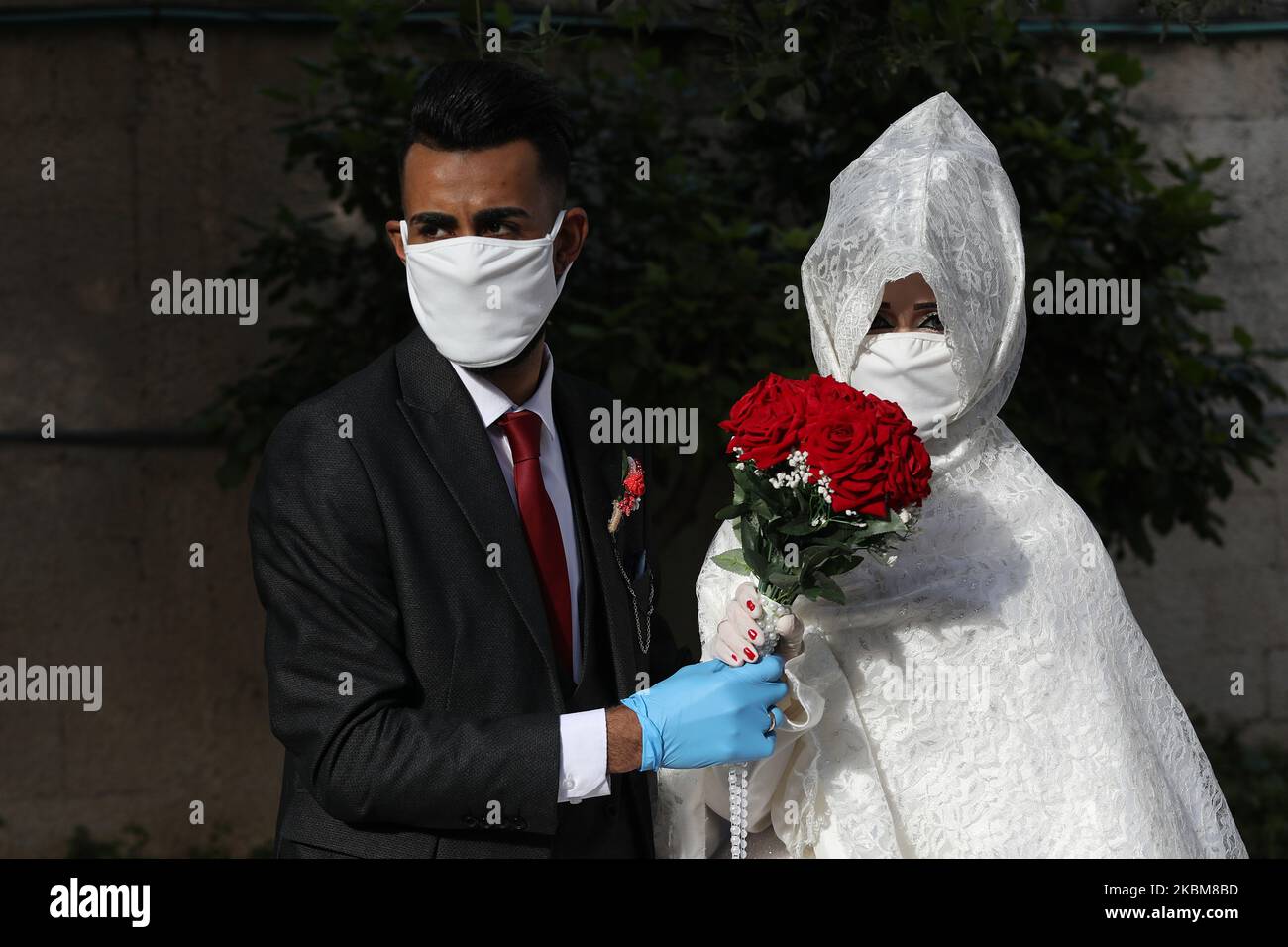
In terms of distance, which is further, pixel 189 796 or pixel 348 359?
pixel 189 796

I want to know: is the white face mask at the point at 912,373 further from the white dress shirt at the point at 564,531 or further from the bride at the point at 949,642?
the white dress shirt at the point at 564,531

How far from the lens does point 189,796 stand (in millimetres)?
6438

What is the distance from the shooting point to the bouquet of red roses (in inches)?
104

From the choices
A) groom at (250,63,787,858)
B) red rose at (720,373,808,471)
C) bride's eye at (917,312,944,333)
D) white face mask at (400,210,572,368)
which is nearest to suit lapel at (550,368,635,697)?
groom at (250,63,787,858)

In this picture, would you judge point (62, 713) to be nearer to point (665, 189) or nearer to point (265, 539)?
point (665, 189)

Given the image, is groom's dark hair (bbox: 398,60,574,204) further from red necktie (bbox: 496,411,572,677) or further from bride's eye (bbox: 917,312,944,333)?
bride's eye (bbox: 917,312,944,333)

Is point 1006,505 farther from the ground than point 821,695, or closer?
farther from the ground

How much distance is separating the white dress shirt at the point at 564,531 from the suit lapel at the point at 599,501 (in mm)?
29

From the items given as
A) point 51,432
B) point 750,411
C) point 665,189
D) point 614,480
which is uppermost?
point 665,189

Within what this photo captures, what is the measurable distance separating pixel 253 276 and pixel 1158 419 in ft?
10.4

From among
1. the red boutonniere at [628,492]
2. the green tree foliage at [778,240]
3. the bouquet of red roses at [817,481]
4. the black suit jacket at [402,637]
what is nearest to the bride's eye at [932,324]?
the bouquet of red roses at [817,481]

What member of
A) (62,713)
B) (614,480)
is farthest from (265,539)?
(62,713)

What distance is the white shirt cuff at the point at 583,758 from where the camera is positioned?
8.90ft

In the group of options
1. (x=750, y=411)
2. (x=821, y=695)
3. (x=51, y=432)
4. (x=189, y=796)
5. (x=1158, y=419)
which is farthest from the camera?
(x=189, y=796)
